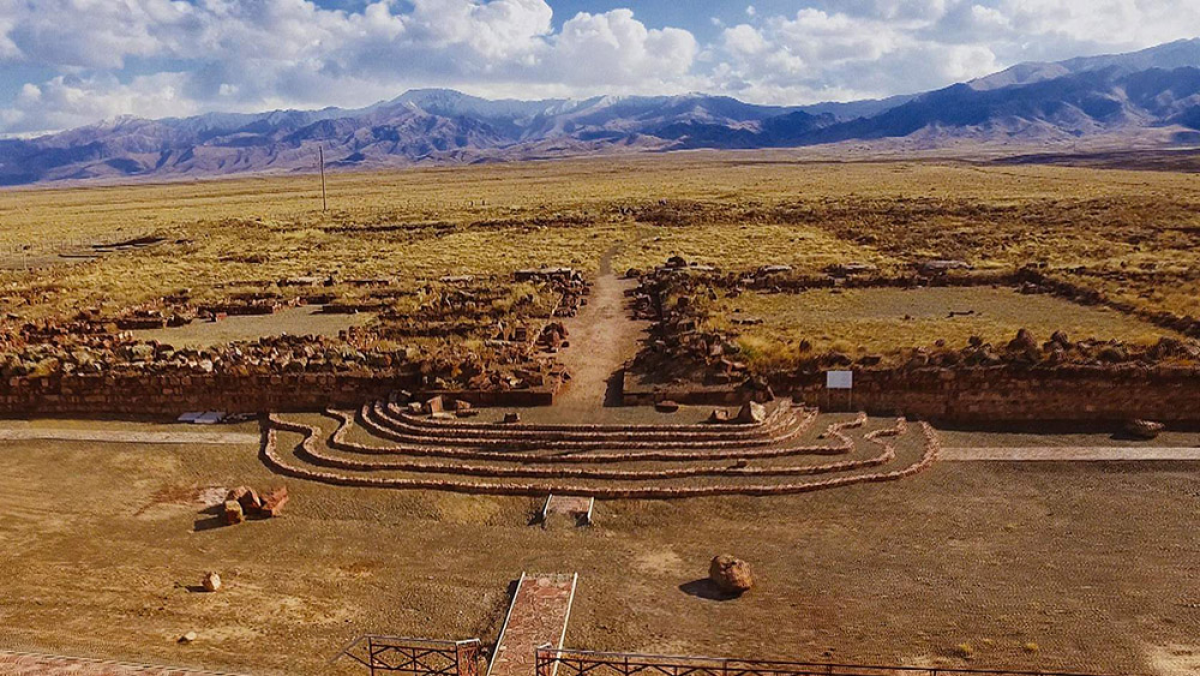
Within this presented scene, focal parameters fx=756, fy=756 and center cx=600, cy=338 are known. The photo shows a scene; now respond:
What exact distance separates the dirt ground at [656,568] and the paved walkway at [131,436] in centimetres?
200

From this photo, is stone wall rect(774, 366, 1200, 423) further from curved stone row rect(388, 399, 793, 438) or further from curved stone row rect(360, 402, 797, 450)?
curved stone row rect(388, 399, 793, 438)

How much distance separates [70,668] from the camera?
10.4 meters

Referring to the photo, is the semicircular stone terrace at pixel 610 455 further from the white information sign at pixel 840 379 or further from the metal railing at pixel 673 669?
the metal railing at pixel 673 669

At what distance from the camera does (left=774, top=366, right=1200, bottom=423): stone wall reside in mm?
18297

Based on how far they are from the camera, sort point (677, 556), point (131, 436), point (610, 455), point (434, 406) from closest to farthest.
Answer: point (677, 556) < point (610, 455) < point (434, 406) < point (131, 436)

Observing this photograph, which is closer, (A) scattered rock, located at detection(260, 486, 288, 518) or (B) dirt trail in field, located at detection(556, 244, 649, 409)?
(A) scattered rock, located at detection(260, 486, 288, 518)

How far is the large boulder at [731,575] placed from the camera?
12109 mm

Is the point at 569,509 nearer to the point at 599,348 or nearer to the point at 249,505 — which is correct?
the point at 249,505

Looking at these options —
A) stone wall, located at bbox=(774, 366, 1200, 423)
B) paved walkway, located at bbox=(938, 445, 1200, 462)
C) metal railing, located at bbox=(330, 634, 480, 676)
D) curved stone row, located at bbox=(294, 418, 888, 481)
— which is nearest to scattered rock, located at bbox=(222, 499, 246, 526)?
curved stone row, located at bbox=(294, 418, 888, 481)

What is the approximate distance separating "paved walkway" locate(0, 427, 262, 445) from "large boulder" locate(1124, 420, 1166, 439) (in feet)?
69.7

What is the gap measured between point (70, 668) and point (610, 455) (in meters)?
10.2

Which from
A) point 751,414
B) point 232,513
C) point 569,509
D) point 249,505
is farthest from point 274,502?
point 751,414

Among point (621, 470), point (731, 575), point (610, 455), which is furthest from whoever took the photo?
point (610, 455)

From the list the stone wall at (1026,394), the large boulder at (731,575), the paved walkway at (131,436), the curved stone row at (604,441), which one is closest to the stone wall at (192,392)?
the paved walkway at (131,436)
